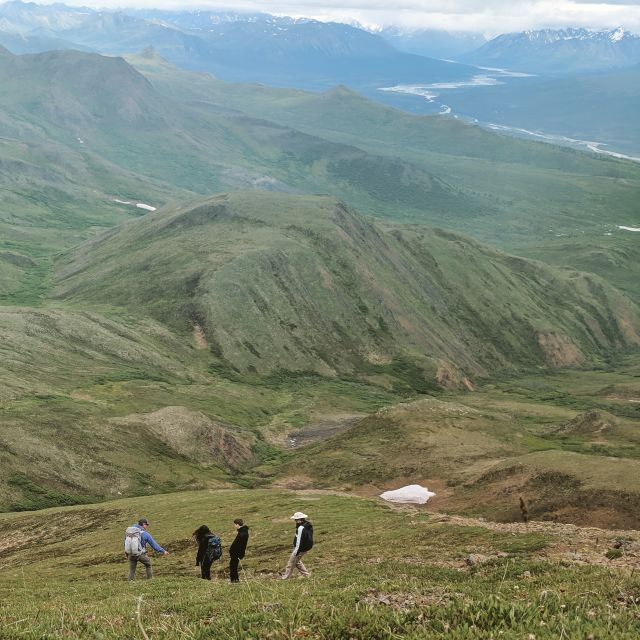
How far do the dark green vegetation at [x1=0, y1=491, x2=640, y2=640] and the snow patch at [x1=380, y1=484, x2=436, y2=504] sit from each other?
10510 millimetres

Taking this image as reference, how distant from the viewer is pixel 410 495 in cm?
7381

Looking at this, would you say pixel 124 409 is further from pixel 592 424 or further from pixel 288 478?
pixel 592 424

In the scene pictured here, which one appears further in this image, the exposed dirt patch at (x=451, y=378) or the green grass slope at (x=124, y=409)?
the exposed dirt patch at (x=451, y=378)

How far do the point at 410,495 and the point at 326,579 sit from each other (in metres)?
45.4

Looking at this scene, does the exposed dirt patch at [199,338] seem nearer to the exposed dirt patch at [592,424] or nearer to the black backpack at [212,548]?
the exposed dirt patch at [592,424]

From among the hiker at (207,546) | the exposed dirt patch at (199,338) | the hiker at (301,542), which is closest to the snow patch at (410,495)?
the hiker at (207,546)

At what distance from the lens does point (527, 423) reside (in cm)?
13312

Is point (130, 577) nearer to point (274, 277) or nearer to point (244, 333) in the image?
point (244, 333)

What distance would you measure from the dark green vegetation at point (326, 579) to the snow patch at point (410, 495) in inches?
414

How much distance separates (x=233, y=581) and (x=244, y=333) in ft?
480

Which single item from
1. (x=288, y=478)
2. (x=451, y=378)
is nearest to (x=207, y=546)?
(x=288, y=478)

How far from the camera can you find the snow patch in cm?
7231

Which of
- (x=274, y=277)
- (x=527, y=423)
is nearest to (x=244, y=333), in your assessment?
(x=274, y=277)

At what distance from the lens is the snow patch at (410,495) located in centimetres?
7231
